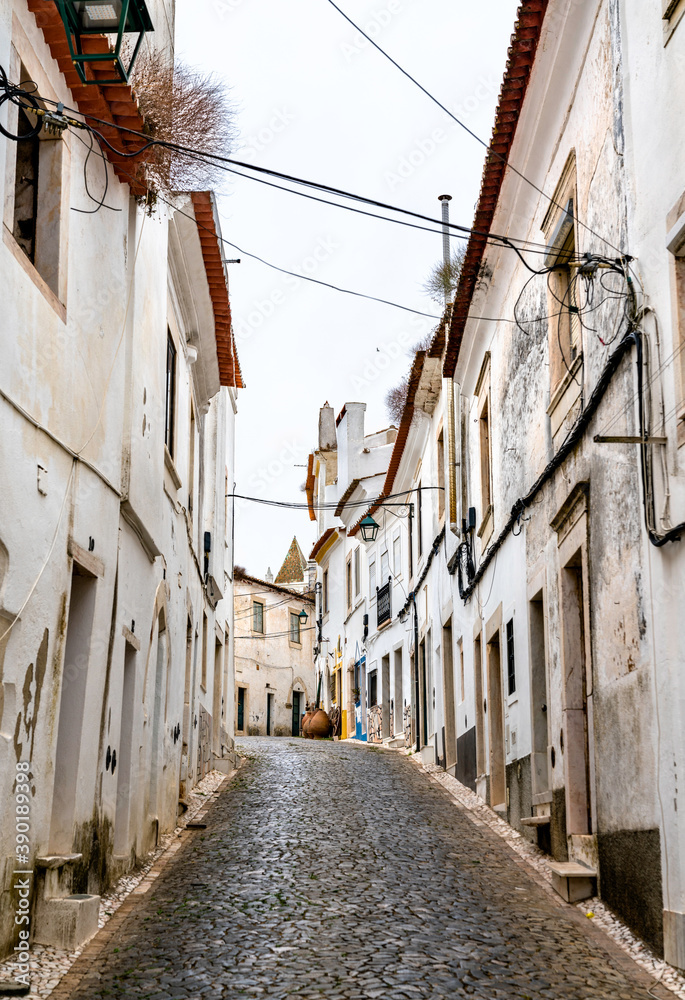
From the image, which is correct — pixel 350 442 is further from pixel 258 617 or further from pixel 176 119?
pixel 176 119

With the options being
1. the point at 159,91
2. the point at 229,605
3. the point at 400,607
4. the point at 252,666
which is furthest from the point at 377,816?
the point at 252,666

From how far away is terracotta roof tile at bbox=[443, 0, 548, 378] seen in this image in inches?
359

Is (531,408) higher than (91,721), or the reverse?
(531,408)

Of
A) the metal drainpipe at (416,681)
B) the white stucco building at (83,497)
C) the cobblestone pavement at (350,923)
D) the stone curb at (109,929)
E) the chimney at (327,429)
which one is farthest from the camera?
the chimney at (327,429)

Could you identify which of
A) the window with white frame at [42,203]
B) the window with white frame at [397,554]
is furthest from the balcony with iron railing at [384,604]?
the window with white frame at [42,203]

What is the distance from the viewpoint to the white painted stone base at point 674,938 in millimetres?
6090

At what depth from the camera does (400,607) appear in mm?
25203

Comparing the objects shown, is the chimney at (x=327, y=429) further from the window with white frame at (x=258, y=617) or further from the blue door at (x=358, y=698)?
the blue door at (x=358, y=698)

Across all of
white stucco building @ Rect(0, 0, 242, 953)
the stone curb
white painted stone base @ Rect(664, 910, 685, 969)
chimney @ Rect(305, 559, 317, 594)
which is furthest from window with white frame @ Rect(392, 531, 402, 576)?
white painted stone base @ Rect(664, 910, 685, 969)

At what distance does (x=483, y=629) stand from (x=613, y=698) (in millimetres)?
6737

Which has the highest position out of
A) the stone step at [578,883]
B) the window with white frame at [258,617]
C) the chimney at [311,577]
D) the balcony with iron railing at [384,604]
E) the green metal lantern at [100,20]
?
the chimney at [311,577]

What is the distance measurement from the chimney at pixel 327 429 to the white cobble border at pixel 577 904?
2295cm

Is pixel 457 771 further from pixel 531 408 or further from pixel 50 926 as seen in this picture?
pixel 50 926

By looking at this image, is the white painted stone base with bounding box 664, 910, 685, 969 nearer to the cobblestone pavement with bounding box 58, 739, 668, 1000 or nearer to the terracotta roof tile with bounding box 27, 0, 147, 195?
the cobblestone pavement with bounding box 58, 739, 668, 1000
